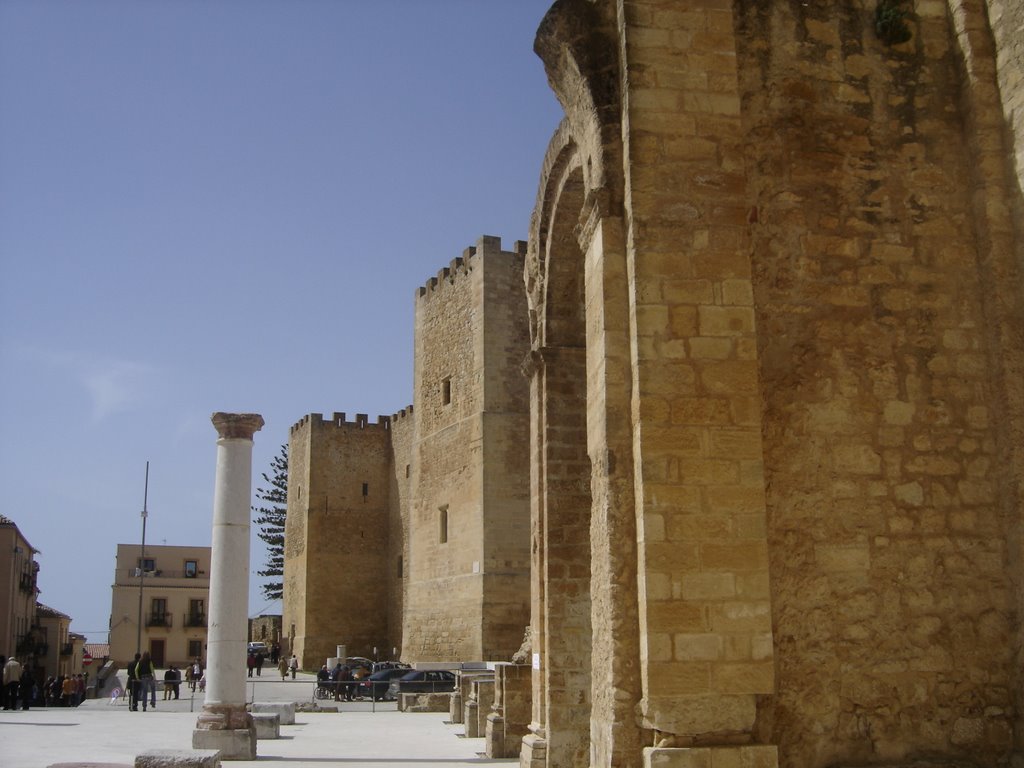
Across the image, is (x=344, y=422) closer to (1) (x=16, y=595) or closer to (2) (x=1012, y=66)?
(1) (x=16, y=595)

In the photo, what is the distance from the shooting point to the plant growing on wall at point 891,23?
22.2ft

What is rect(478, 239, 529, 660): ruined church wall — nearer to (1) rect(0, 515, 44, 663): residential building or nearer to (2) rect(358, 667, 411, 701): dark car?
(2) rect(358, 667, 411, 701): dark car

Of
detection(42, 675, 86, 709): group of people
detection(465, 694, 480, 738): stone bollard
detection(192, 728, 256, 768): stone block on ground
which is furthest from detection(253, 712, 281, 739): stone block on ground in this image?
detection(42, 675, 86, 709): group of people

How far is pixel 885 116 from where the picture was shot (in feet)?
22.1

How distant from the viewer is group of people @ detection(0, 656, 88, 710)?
22.0m

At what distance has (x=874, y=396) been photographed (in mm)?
6336

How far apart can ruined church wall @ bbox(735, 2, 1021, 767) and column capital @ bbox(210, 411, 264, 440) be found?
26.3ft

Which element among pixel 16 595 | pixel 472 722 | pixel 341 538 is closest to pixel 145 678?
pixel 472 722

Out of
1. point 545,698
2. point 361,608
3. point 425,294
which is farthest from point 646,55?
point 361,608

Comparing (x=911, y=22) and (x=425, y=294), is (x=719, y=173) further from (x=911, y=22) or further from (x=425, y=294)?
(x=425, y=294)

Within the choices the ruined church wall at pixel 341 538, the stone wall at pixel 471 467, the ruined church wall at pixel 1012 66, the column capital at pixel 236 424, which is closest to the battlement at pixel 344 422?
the ruined church wall at pixel 341 538

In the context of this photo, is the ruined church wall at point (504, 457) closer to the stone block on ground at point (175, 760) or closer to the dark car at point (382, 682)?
the dark car at point (382, 682)

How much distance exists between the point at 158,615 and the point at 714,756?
53.4m

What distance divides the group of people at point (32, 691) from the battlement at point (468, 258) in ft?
43.4
